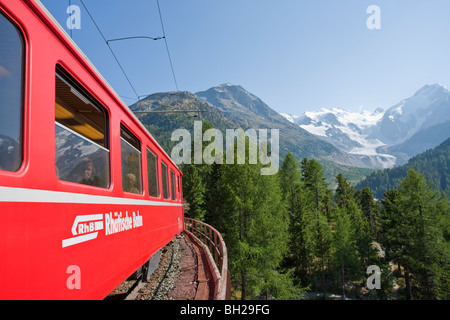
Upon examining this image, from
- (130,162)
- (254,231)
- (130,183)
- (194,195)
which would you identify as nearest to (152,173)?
(130,162)

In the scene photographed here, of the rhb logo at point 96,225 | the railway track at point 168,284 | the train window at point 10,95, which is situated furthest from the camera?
the railway track at point 168,284

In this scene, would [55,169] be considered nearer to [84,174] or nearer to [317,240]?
[84,174]

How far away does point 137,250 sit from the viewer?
485 centimetres

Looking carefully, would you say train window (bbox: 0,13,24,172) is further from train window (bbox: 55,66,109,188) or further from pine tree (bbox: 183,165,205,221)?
pine tree (bbox: 183,165,205,221)

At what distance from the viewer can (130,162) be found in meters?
4.99

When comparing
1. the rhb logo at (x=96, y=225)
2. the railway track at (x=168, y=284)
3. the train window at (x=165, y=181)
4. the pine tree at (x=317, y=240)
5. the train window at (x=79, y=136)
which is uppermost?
the train window at (x=79, y=136)

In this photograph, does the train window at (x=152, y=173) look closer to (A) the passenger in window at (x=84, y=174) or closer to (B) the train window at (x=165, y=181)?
(B) the train window at (x=165, y=181)

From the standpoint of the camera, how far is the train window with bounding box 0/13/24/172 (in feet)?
6.80

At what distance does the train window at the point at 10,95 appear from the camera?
81.6 inches

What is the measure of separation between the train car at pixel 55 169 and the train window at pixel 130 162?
198mm

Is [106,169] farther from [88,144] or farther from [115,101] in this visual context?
[115,101]

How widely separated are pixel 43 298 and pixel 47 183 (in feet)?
3.05

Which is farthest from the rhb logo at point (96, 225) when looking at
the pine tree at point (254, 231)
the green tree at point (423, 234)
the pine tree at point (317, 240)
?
the pine tree at point (317, 240)
